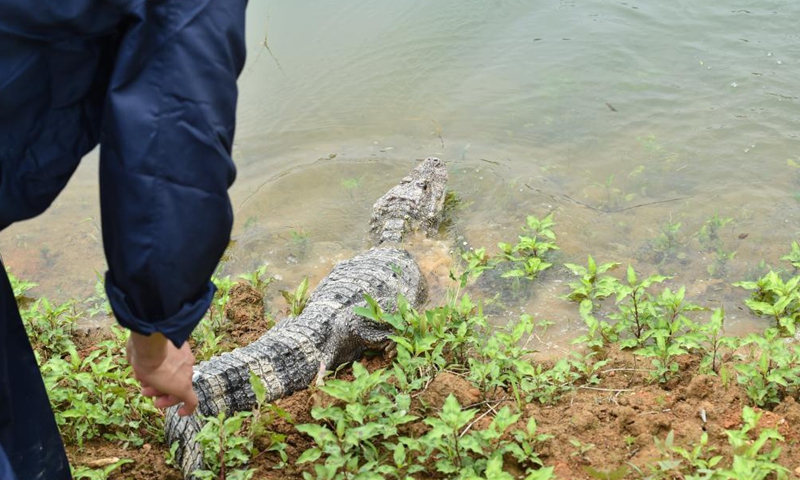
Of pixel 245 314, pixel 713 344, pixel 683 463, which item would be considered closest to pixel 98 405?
pixel 245 314

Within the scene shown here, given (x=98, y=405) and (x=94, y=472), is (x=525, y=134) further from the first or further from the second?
(x=94, y=472)

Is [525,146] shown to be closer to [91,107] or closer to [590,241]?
[590,241]

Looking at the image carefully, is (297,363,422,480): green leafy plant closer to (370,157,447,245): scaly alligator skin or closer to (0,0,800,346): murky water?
(0,0,800,346): murky water

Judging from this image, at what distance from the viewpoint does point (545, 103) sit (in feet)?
23.6

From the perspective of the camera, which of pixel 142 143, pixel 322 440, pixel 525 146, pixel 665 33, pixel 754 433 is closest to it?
pixel 142 143

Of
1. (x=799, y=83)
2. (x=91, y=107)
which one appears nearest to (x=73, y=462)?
(x=91, y=107)

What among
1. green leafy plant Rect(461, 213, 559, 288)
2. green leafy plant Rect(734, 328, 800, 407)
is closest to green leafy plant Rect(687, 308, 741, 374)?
green leafy plant Rect(734, 328, 800, 407)

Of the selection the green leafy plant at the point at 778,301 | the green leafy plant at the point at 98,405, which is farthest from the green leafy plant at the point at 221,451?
the green leafy plant at the point at 778,301

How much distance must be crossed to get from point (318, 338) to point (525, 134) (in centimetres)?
351

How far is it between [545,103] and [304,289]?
140 inches

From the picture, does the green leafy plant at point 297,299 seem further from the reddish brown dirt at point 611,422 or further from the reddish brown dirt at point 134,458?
the reddish brown dirt at point 134,458

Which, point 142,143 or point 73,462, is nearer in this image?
point 142,143

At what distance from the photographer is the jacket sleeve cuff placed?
62.2 inches

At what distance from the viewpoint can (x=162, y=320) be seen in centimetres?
160
